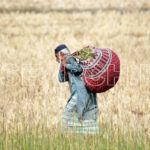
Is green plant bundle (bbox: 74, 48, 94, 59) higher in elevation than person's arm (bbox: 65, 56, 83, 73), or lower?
higher

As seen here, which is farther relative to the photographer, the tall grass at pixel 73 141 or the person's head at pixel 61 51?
the person's head at pixel 61 51

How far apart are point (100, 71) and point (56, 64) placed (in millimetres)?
3668

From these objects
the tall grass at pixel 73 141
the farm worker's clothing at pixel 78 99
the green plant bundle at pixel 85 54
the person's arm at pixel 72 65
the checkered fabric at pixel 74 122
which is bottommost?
the tall grass at pixel 73 141

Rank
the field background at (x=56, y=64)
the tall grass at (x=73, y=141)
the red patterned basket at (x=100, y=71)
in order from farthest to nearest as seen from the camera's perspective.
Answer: the field background at (x=56, y=64)
the red patterned basket at (x=100, y=71)
the tall grass at (x=73, y=141)

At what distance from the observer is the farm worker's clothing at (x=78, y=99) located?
314 centimetres

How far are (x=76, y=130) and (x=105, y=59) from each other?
1.91 feet

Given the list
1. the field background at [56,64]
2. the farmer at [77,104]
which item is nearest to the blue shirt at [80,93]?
the farmer at [77,104]

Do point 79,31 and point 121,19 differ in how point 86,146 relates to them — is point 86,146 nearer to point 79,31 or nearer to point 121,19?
point 79,31

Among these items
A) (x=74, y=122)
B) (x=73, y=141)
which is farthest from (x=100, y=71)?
(x=73, y=141)

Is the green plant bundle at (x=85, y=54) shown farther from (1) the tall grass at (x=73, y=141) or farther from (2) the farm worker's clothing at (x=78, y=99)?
(1) the tall grass at (x=73, y=141)

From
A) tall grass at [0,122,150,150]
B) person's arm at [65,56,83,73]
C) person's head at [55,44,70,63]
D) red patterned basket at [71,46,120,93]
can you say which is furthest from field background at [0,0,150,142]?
person's head at [55,44,70,63]

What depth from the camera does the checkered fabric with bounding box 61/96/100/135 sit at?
315cm

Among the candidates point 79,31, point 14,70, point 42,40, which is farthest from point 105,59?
point 79,31

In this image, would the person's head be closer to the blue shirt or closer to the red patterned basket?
the blue shirt
